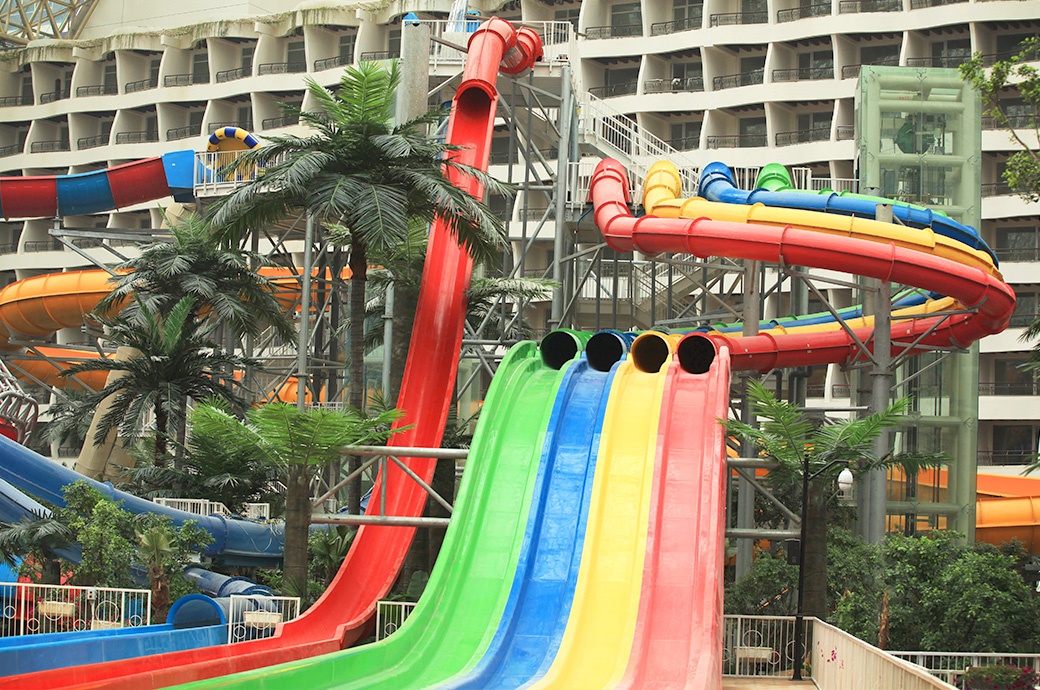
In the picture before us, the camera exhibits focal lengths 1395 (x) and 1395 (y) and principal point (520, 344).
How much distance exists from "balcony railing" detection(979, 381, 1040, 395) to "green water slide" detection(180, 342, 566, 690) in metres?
33.6

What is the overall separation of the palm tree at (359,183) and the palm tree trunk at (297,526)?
9.57 feet

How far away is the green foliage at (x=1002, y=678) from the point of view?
17312 millimetres

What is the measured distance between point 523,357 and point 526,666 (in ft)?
28.5

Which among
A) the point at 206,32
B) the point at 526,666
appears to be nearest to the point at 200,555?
the point at 526,666

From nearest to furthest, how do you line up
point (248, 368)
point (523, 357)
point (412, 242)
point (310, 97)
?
point (523, 357)
point (412, 242)
point (248, 368)
point (310, 97)

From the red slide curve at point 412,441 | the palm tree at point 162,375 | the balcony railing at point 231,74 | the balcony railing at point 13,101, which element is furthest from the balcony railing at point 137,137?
the red slide curve at point 412,441

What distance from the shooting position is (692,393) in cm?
2331

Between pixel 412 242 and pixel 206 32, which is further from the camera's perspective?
pixel 206 32

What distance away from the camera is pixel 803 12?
57.8 meters

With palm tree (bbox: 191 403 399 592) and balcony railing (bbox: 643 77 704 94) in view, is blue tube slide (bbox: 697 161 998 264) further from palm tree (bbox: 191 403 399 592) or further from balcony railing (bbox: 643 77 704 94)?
balcony railing (bbox: 643 77 704 94)

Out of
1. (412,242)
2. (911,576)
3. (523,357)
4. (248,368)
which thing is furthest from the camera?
(248,368)

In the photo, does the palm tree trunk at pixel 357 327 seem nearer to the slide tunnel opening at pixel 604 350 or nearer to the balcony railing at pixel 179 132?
the slide tunnel opening at pixel 604 350

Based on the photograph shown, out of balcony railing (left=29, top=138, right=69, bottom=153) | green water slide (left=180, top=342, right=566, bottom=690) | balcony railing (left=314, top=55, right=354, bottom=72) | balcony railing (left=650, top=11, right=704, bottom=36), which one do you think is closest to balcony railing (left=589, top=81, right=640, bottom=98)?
balcony railing (left=650, top=11, right=704, bottom=36)

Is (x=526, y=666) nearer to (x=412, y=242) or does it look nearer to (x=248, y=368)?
(x=412, y=242)
